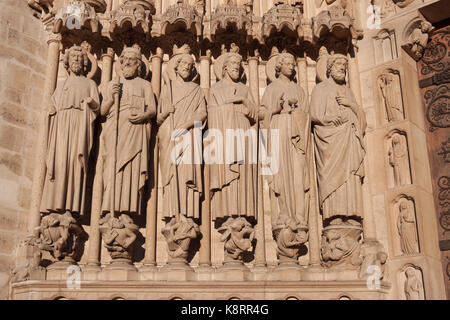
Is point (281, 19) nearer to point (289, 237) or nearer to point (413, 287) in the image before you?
point (289, 237)

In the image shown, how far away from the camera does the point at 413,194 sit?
6438 millimetres

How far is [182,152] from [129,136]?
2.12 feet

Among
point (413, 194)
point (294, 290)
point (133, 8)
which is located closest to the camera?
point (294, 290)

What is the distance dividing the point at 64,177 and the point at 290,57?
10.2 feet

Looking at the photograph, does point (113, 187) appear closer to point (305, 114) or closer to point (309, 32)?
point (305, 114)

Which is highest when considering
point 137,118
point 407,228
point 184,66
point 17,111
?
point 184,66

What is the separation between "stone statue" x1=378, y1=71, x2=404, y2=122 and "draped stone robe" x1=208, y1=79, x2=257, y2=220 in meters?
1.73

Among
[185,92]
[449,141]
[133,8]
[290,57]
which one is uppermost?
[133,8]

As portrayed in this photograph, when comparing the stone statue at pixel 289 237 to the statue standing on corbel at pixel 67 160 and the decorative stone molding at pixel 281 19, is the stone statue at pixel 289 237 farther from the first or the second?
the decorative stone molding at pixel 281 19

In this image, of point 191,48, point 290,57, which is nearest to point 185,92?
point 191,48

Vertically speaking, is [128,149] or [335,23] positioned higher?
[335,23]

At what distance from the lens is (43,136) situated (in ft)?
22.0

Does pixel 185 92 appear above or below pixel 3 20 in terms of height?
below

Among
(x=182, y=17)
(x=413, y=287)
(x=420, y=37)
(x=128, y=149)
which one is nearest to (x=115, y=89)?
(x=128, y=149)
